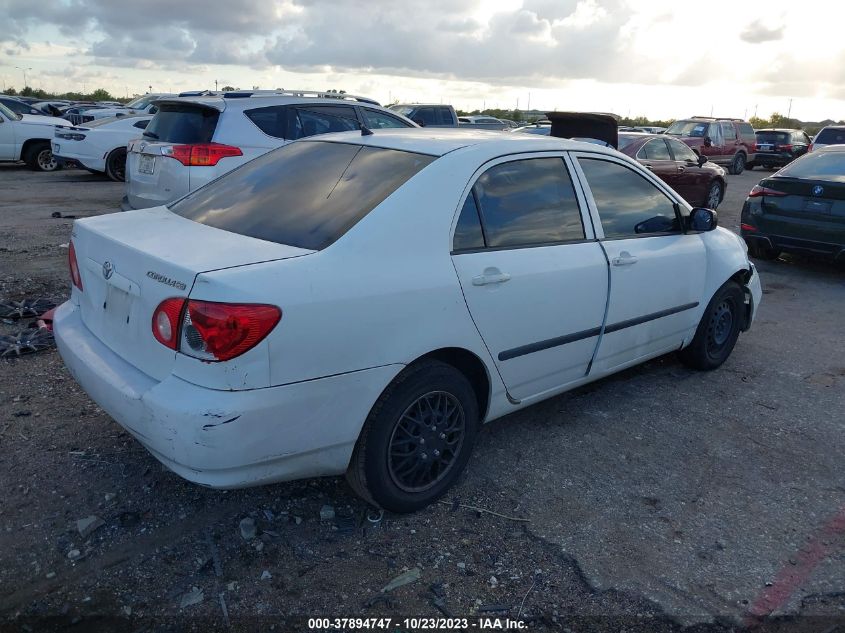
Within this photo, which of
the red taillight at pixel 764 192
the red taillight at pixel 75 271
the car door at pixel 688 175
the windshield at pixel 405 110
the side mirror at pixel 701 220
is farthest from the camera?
the windshield at pixel 405 110

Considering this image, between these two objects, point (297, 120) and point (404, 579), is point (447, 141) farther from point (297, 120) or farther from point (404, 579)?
point (297, 120)

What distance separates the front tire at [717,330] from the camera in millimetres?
5008

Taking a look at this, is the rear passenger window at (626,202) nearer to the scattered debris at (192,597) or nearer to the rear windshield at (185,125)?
the scattered debris at (192,597)

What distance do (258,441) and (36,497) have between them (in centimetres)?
137

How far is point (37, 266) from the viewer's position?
23.1ft

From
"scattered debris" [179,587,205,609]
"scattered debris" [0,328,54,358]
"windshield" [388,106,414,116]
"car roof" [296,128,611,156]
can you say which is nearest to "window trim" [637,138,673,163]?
"windshield" [388,106,414,116]

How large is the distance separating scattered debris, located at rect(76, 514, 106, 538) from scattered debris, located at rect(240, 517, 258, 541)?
1.97 feet

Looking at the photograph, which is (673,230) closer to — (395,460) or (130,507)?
(395,460)

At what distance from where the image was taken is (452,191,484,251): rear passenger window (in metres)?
3.29

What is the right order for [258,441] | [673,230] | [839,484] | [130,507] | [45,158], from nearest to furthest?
[258,441]
[130,507]
[839,484]
[673,230]
[45,158]

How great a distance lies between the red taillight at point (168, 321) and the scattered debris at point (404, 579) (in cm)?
124

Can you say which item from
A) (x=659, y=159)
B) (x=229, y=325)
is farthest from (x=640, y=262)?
(x=659, y=159)

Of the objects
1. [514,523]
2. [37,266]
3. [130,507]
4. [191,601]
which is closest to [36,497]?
[130,507]

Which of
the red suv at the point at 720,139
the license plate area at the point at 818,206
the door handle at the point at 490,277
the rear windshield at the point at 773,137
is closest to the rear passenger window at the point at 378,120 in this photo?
the license plate area at the point at 818,206
